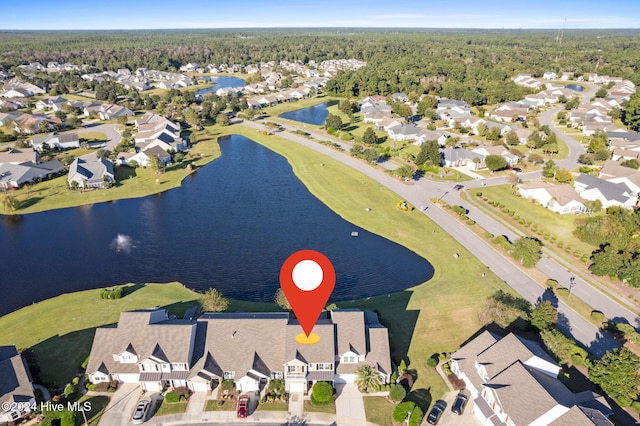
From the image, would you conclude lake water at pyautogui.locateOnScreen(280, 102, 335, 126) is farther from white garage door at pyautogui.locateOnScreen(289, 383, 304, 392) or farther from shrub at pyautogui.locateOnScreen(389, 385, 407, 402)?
shrub at pyautogui.locateOnScreen(389, 385, 407, 402)

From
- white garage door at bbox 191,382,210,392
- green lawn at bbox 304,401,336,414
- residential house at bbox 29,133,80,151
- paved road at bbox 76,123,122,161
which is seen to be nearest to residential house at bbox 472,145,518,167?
green lawn at bbox 304,401,336,414

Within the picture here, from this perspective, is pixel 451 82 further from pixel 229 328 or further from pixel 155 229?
pixel 229 328

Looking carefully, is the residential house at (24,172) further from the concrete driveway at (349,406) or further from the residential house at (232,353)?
the concrete driveway at (349,406)

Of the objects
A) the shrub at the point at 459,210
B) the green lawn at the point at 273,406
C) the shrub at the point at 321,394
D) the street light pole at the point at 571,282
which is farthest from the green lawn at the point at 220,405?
the shrub at the point at 459,210

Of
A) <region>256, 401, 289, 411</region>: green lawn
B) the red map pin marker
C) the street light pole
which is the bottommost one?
the street light pole

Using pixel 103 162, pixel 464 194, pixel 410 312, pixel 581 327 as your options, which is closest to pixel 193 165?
pixel 103 162
